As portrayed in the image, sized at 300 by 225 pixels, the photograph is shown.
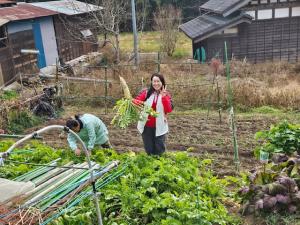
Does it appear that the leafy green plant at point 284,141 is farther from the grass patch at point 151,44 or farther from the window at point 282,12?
the grass patch at point 151,44

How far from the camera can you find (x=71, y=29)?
1820 centimetres

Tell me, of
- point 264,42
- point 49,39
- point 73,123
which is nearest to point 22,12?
point 49,39

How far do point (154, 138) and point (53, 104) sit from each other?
578cm

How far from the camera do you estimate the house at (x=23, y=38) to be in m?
13.8

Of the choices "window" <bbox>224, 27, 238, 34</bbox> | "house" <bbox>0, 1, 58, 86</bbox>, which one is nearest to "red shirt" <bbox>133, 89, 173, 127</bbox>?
"house" <bbox>0, 1, 58, 86</bbox>

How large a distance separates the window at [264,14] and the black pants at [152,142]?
12.5 m

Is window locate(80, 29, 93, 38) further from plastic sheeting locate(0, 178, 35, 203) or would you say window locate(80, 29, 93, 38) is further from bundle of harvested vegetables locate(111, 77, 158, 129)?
plastic sheeting locate(0, 178, 35, 203)

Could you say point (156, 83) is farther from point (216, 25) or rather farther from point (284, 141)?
point (216, 25)

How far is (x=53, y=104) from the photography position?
10.8m

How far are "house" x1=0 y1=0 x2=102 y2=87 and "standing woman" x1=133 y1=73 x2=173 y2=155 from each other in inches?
276

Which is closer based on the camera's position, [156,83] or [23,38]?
[156,83]

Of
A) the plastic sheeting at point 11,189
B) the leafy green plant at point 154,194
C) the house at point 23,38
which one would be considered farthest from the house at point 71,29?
the plastic sheeting at point 11,189

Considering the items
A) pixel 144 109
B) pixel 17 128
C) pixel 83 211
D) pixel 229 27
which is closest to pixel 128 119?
pixel 144 109

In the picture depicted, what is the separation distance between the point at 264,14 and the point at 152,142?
499 inches
